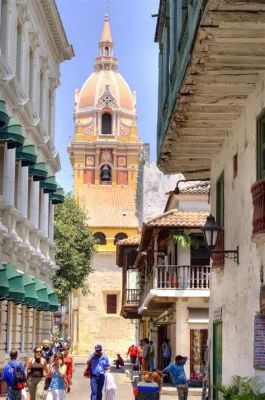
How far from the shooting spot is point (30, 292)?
27.0 metres

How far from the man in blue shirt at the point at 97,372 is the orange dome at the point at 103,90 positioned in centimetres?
7751

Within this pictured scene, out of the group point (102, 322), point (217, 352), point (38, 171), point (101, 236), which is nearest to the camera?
point (217, 352)

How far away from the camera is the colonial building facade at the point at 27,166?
2509 cm

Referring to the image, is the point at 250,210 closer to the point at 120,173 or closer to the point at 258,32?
the point at 258,32

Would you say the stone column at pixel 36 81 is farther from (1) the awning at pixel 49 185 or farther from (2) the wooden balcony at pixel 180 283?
(2) the wooden balcony at pixel 180 283

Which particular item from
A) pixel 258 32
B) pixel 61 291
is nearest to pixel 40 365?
pixel 258 32

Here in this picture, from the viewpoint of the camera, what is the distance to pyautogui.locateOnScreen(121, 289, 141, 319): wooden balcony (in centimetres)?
4853

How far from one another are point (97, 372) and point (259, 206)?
32.9 feet

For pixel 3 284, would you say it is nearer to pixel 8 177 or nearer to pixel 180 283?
pixel 8 177

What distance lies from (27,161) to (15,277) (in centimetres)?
453

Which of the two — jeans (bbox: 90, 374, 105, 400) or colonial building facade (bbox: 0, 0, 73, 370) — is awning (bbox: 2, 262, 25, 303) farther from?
jeans (bbox: 90, 374, 105, 400)

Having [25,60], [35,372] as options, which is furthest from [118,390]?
[35,372]

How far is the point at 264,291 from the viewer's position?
35.3 ft

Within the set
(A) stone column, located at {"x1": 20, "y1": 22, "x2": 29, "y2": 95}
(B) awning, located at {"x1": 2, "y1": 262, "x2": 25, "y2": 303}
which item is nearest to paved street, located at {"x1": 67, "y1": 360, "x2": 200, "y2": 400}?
(B) awning, located at {"x1": 2, "y1": 262, "x2": 25, "y2": 303}
